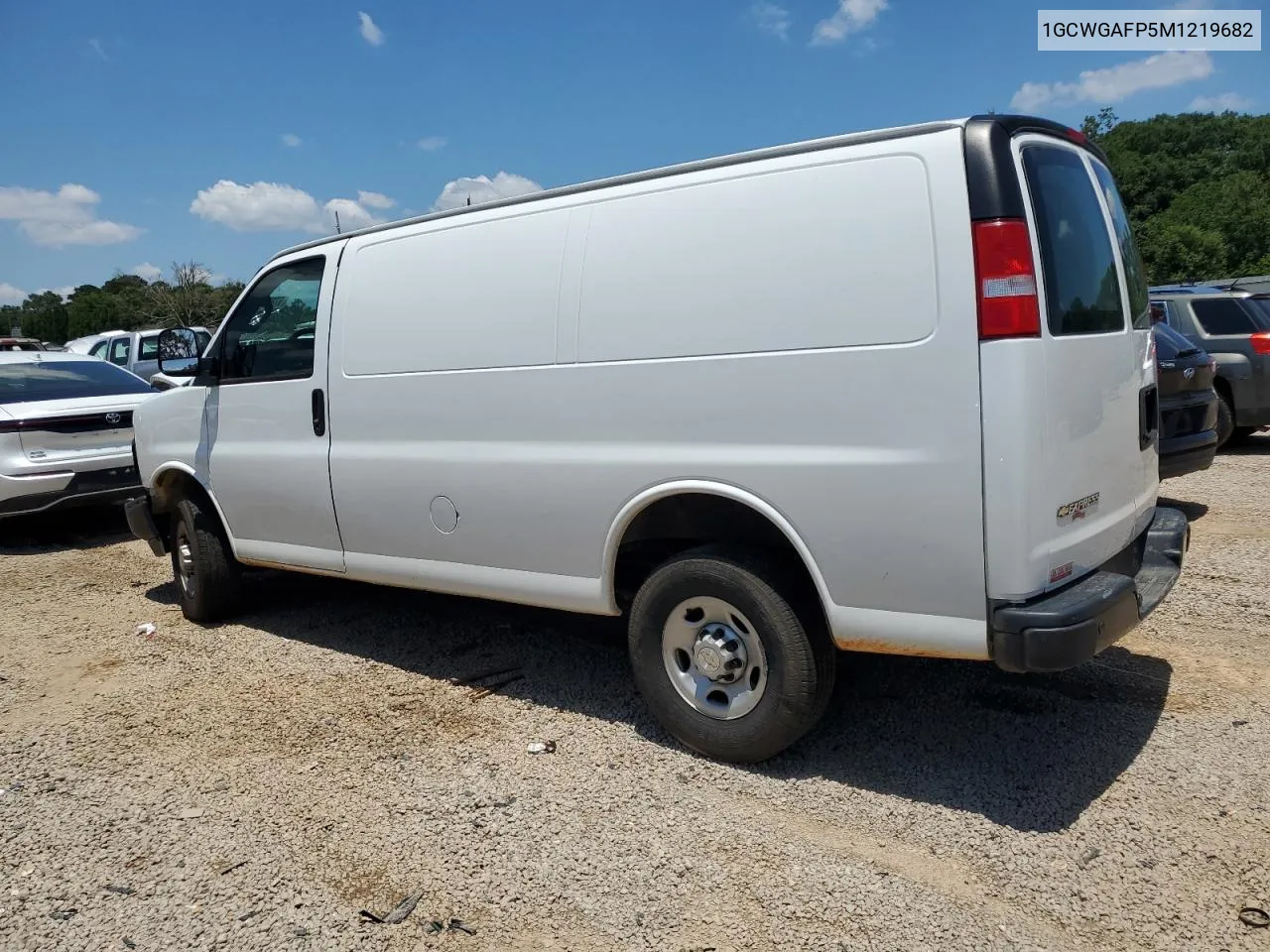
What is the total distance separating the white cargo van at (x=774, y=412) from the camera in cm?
310

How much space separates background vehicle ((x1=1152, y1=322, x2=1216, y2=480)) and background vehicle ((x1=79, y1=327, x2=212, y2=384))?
13.3 meters

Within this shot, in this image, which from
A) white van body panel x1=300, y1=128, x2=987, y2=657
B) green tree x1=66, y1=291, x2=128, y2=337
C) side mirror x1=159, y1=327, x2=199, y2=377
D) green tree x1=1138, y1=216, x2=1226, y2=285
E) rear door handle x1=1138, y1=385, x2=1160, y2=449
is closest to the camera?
white van body panel x1=300, y1=128, x2=987, y2=657

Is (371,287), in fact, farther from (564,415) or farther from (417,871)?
(417,871)

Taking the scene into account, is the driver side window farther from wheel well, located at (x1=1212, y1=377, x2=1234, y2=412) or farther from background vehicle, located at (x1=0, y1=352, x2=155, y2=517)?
wheel well, located at (x1=1212, y1=377, x2=1234, y2=412)

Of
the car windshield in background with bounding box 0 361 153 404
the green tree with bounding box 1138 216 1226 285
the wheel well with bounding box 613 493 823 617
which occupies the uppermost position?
the green tree with bounding box 1138 216 1226 285

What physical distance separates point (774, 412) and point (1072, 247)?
1130 millimetres

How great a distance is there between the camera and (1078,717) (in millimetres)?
4062

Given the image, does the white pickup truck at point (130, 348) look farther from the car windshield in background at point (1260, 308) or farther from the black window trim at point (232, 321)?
the car windshield in background at point (1260, 308)


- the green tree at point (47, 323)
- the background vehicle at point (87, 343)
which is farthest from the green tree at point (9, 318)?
the background vehicle at point (87, 343)

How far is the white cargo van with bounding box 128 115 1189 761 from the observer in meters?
3.10

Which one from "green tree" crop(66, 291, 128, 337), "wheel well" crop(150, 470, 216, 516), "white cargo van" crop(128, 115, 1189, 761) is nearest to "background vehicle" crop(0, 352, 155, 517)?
"wheel well" crop(150, 470, 216, 516)

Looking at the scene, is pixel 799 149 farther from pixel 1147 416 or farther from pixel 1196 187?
pixel 1196 187

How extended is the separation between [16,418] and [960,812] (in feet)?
27.3

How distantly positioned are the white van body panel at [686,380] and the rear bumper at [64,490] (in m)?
4.88
